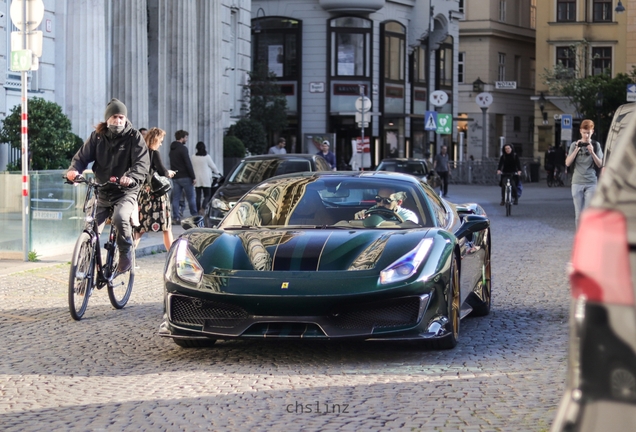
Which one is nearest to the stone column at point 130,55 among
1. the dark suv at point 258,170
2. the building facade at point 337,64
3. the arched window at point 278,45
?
the dark suv at point 258,170

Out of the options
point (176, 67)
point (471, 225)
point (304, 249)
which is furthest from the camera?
point (176, 67)

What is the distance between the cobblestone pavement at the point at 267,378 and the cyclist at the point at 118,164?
71cm

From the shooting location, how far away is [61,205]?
1597cm

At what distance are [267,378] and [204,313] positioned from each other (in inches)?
34.2

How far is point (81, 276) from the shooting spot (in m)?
9.88

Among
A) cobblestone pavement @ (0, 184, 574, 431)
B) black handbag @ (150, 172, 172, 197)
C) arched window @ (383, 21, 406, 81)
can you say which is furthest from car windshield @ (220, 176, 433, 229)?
arched window @ (383, 21, 406, 81)

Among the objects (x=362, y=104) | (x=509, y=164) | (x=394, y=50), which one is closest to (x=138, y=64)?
(x=509, y=164)

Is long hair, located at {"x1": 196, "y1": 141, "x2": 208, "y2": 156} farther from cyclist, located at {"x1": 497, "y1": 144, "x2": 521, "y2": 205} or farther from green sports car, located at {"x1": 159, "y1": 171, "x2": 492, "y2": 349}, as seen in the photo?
green sports car, located at {"x1": 159, "y1": 171, "x2": 492, "y2": 349}

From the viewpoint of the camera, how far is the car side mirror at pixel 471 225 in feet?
29.9

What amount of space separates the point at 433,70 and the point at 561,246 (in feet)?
159

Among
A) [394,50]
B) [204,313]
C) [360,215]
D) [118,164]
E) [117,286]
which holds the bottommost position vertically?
[117,286]

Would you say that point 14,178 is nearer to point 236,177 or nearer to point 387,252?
point 236,177

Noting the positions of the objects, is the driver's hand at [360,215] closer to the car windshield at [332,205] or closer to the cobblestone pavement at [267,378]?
the car windshield at [332,205]

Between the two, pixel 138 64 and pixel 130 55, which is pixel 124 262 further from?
pixel 138 64
